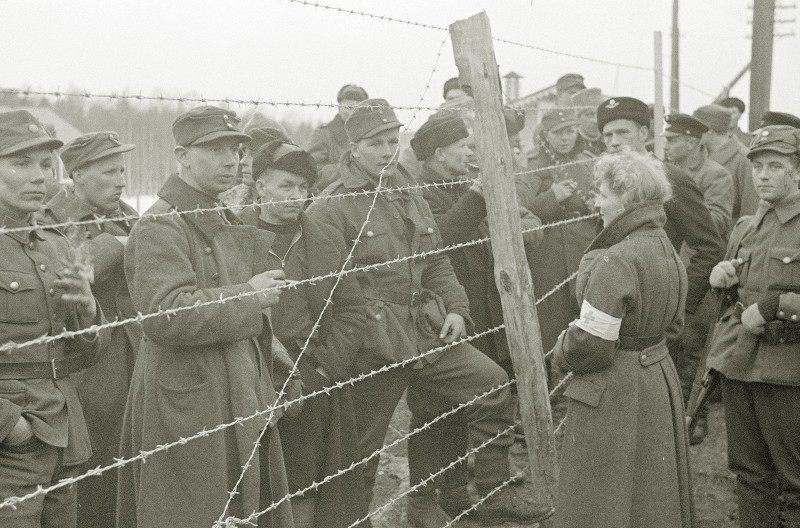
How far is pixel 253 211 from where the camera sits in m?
4.24

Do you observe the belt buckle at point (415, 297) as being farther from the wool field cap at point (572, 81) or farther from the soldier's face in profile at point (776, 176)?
the wool field cap at point (572, 81)

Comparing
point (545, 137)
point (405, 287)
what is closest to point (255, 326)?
point (405, 287)

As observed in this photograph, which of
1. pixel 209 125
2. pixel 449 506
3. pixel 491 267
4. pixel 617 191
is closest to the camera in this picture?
pixel 209 125

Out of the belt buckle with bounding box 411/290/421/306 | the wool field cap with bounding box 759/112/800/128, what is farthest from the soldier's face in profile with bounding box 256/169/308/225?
the wool field cap with bounding box 759/112/800/128

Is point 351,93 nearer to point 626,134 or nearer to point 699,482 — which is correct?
point 626,134

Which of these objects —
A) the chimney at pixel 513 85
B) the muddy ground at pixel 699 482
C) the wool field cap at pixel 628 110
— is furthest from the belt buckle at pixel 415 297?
the chimney at pixel 513 85

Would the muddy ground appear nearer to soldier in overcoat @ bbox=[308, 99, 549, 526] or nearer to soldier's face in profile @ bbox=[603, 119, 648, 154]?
soldier in overcoat @ bbox=[308, 99, 549, 526]

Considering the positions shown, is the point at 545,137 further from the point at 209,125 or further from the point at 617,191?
the point at 209,125

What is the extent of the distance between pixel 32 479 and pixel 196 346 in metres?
0.76

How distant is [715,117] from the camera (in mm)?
7652

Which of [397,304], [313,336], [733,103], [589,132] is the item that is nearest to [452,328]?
[397,304]

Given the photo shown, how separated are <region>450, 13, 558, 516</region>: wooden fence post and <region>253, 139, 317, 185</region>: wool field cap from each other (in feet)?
2.88

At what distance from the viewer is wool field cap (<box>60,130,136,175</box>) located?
162 inches

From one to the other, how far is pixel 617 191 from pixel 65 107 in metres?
2.81
